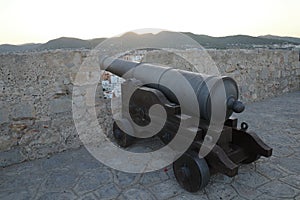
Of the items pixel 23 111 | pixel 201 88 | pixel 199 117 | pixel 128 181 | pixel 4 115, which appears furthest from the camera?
pixel 23 111

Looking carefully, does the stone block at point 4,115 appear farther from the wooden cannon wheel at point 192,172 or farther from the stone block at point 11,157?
the wooden cannon wheel at point 192,172

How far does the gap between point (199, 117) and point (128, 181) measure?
1.03m

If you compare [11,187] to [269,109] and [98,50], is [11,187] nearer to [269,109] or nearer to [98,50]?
[98,50]

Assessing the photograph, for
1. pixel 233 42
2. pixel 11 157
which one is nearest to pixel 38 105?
→ pixel 11 157

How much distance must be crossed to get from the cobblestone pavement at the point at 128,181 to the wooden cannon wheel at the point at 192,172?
3.7 inches

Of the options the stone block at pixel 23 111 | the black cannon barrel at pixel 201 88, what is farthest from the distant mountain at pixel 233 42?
the stone block at pixel 23 111

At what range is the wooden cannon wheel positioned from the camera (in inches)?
86.9

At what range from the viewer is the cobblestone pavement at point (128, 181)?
7.60 ft

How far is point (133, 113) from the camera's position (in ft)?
10.6

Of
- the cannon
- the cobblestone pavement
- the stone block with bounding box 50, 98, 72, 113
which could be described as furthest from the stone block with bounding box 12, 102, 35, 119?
the cannon

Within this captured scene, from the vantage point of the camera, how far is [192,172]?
227cm

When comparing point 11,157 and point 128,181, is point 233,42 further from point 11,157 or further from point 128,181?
point 11,157

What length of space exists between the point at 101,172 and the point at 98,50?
71.8 inches

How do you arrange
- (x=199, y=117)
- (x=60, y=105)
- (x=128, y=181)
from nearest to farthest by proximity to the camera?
(x=199, y=117), (x=128, y=181), (x=60, y=105)
